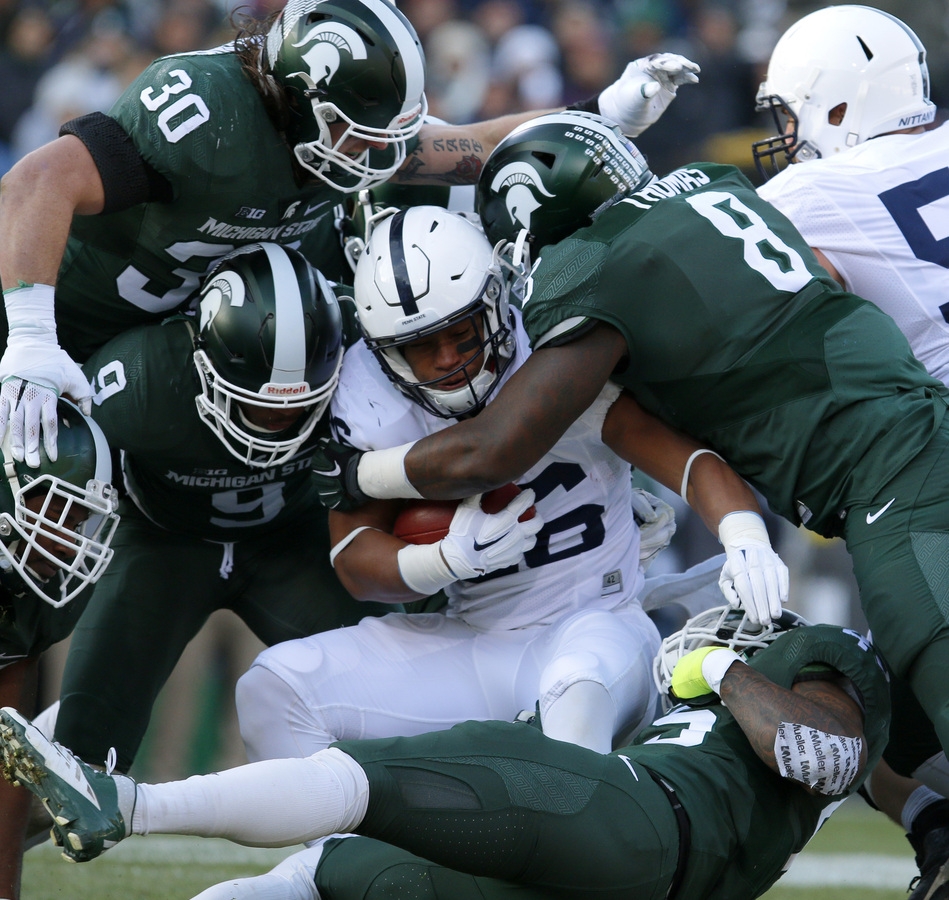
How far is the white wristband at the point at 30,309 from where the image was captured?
280cm

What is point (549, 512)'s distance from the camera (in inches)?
124

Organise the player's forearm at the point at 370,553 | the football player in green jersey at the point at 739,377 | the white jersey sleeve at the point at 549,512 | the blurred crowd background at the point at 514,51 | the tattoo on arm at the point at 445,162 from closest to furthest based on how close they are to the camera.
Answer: the football player in green jersey at the point at 739,377 < the player's forearm at the point at 370,553 < the white jersey sleeve at the point at 549,512 < the tattoo on arm at the point at 445,162 < the blurred crowd background at the point at 514,51

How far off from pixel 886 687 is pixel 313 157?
176 cm

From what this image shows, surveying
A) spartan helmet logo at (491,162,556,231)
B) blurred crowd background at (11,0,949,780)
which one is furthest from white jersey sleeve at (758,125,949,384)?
blurred crowd background at (11,0,949,780)

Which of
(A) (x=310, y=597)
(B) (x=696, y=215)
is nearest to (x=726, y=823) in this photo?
(B) (x=696, y=215)

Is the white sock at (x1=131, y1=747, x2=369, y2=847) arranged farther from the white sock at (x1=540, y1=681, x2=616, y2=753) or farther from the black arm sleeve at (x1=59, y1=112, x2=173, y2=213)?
the black arm sleeve at (x1=59, y1=112, x2=173, y2=213)

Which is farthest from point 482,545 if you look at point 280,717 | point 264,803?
point 264,803

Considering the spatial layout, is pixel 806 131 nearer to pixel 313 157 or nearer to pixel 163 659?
pixel 313 157

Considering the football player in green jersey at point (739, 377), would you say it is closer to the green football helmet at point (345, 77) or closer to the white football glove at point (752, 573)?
the white football glove at point (752, 573)

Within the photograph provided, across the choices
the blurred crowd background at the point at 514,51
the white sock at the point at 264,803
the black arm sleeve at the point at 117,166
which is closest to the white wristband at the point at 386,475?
the black arm sleeve at the point at 117,166

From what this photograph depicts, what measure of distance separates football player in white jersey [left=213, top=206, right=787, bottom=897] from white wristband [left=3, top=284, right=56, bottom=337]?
70cm

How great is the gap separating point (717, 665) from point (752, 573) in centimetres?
22

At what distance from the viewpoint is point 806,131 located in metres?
3.82

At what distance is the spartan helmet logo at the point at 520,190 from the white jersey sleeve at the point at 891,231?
713 mm
